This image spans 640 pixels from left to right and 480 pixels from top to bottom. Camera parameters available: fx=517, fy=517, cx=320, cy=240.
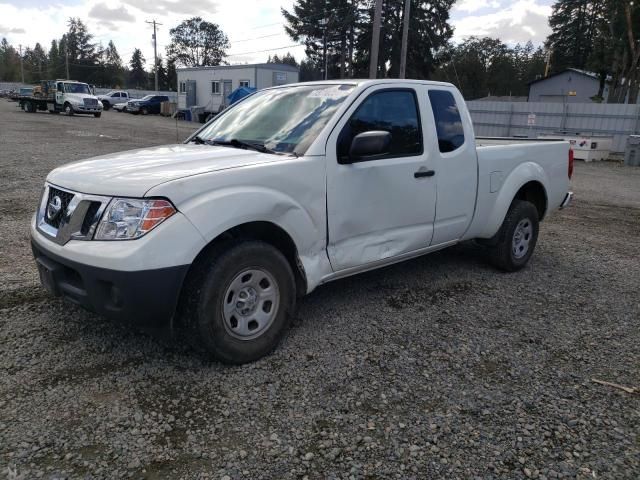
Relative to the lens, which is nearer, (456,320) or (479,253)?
(456,320)

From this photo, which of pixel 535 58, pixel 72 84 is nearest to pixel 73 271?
pixel 72 84

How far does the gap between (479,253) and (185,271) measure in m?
3.64

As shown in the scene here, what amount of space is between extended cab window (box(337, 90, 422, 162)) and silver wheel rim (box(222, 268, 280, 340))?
3.48ft

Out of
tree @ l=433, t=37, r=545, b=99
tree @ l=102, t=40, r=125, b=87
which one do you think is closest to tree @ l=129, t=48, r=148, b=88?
tree @ l=102, t=40, r=125, b=87

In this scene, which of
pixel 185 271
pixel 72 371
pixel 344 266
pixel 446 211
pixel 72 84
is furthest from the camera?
pixel 72 84

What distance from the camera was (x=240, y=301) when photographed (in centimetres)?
327

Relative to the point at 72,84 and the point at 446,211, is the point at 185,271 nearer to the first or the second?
the point at 446,211

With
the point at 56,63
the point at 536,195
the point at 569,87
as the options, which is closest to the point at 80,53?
the point at 56,63

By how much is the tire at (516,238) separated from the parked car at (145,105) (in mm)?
42944

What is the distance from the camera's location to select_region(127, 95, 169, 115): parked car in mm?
43406

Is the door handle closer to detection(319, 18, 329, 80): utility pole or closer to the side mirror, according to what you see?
the side mirror

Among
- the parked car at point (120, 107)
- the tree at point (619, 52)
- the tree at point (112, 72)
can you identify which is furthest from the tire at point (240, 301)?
the tree at point (112, 72)

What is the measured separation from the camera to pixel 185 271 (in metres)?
2.90

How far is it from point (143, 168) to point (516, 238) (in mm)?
3866
